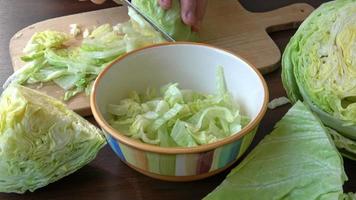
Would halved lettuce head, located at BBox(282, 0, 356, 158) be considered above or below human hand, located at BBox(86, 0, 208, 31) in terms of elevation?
above

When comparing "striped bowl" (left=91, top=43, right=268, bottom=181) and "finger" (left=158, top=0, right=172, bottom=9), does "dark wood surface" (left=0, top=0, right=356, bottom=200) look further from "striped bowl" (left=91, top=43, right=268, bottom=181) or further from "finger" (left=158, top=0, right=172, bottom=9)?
"finger" (left=158, top=0, right=172, bottom=9)

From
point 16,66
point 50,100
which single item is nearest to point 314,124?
point 50,100

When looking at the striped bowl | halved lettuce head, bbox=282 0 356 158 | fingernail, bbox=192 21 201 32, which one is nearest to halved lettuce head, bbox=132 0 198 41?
fingernail, bbox=192 21 201 32

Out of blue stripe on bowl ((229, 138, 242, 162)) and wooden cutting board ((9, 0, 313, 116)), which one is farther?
wooden cutting board ((9, 0, 313, 116))

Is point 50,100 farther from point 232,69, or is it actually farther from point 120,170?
point 232,69

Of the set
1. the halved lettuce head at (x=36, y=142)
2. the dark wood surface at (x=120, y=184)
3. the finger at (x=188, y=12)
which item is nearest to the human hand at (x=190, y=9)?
the finger at (x=188, y=12)

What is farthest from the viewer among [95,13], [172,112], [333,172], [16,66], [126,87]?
[95,13]

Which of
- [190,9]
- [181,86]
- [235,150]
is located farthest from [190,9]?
[235,150]
